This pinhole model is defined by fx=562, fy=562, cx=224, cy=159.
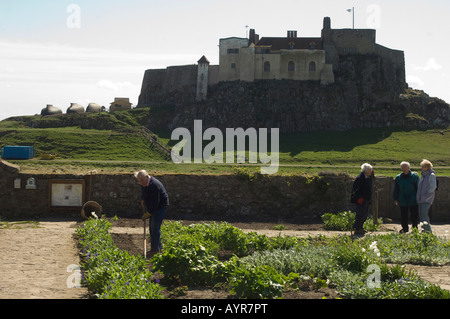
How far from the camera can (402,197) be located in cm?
1556

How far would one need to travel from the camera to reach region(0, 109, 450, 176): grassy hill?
45969 millimetres

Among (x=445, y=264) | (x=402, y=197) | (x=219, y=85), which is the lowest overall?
(x=445, y=264)

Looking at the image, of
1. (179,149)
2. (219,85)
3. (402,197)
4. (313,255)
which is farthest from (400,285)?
(219,85)

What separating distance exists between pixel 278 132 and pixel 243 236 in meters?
56.5

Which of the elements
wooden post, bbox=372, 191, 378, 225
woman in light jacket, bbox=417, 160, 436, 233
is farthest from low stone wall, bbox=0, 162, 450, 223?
woman in light jacket, bbox=417, 160, 436, 233

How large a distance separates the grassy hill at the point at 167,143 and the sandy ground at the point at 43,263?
25.9 meters

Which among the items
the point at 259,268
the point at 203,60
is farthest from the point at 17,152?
the point at 259,268

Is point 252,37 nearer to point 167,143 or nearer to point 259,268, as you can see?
point 167,143

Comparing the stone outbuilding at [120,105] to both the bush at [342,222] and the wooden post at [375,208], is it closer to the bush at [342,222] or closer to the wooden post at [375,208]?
the bush at [342,222]

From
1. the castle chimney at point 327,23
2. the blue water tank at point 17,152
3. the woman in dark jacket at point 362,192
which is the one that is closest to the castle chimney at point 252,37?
the castle chimney at point 327,23

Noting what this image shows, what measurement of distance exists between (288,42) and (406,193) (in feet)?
223

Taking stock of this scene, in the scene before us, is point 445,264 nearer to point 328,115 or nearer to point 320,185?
point 320,185
